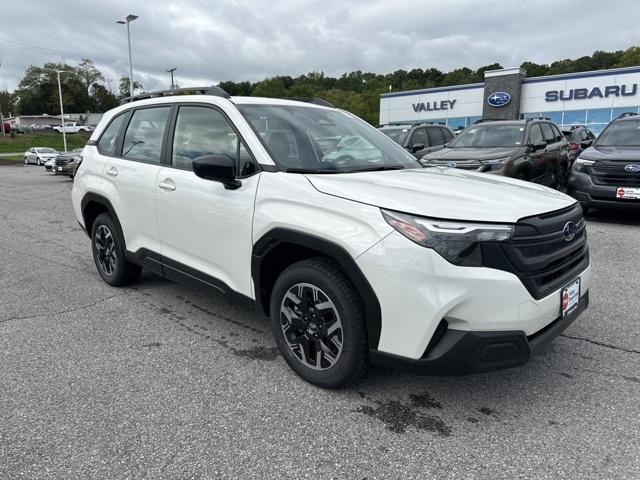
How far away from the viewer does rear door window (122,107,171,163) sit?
416 centimetres

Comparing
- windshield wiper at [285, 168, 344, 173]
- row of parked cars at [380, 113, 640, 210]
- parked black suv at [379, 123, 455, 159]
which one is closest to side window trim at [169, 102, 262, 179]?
windshield wiper at [285, 168, 344, 173]

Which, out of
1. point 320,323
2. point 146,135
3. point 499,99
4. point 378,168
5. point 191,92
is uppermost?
point 499,99

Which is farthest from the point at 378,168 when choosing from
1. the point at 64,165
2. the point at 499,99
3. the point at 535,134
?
the point at 499,99

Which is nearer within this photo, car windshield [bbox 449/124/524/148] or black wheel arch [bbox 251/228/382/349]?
black wheel arch [bbox 251/228/382/349]

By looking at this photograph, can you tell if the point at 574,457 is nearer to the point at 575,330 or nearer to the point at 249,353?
the point at 575,330

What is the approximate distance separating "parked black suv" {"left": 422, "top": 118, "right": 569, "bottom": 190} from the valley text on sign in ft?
80.5

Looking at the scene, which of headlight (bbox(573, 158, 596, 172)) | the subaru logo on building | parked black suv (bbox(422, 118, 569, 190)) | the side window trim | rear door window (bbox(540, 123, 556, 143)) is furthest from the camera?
the subaru logo on building

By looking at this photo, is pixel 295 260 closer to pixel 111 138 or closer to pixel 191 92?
pixel 191 92

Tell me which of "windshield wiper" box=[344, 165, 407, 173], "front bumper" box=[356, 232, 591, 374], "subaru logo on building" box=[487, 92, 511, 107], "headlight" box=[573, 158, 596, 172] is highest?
"subaru logo on building" box=[487, 92, 511, 107]

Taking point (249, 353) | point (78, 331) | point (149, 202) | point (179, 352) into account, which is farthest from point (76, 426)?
point (149, 202)

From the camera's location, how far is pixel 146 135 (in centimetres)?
438

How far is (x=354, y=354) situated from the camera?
2730 millimetres

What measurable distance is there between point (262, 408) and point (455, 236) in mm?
1460

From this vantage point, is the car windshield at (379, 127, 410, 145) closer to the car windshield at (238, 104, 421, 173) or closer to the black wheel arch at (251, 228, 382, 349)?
the car windshield at (238, 104, 421, 173)
